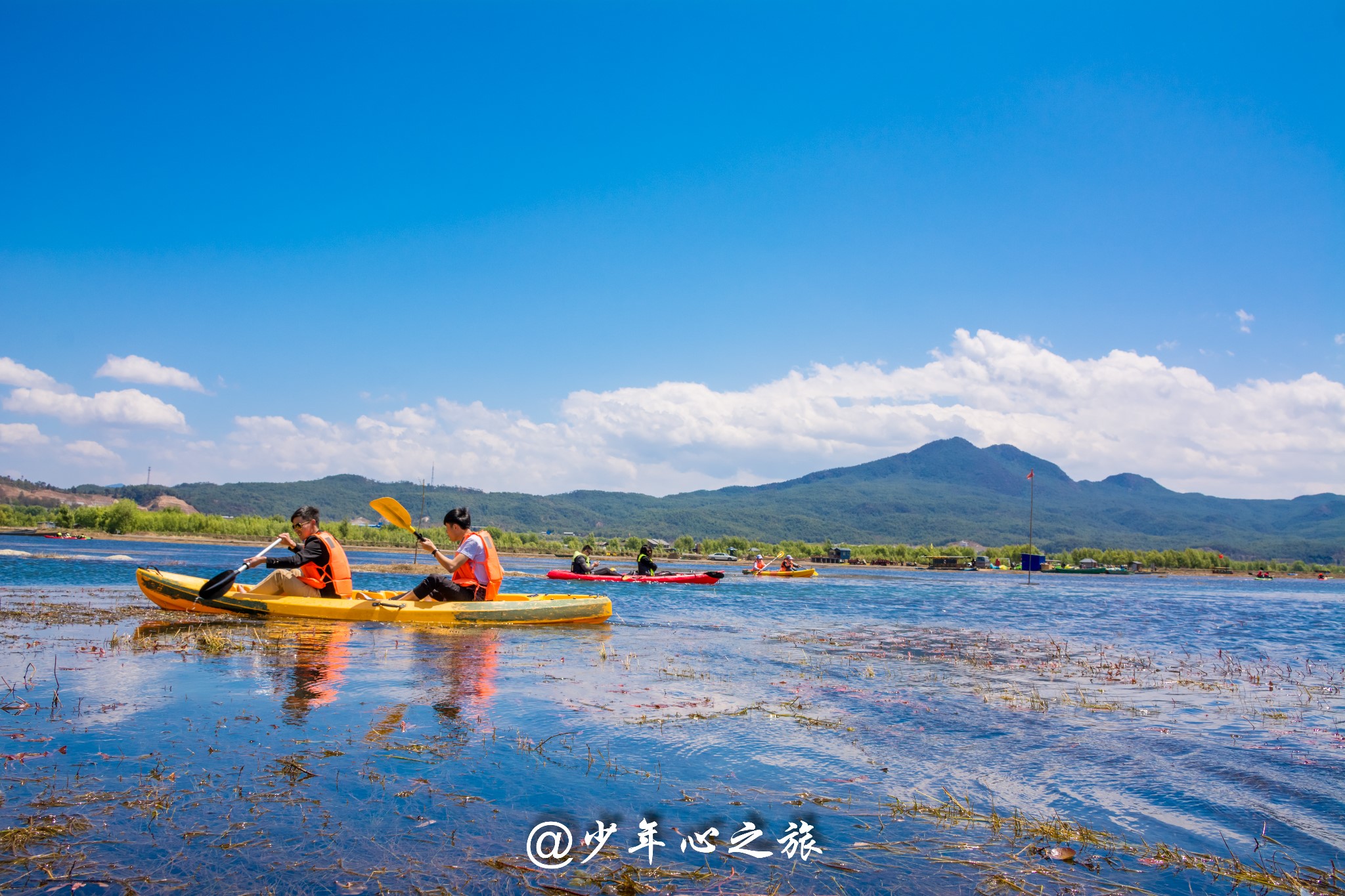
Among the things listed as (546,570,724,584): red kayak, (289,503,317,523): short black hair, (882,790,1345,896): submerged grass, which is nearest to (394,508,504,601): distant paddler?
Answer: (289,503,317,523): short black hair

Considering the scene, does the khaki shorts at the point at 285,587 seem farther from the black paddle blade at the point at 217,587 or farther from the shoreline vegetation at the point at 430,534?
the shoreline vegetation at the point at 430,534

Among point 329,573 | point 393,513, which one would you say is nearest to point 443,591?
point 329,573

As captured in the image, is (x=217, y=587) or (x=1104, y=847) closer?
(x=1104, y=847)

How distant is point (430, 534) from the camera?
112 m

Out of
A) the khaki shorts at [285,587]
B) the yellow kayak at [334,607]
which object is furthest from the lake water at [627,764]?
the khaki shorts at [285,587]

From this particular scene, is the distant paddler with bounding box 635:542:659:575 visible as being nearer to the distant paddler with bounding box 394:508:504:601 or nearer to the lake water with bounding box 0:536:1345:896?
the distant paddler with bounding box 394:508:504:601

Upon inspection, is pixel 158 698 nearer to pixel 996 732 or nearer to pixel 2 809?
pixel 2 809

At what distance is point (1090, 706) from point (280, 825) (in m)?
9.93

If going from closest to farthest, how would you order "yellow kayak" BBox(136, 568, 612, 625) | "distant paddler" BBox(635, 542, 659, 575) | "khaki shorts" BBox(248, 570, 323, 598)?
"yellow kayak" BBox(136, 568, 612, 625) < "khaki shorts" BBox(248, 570, 323, 598) < "distant paddler" BBox(635, 542, 659, 575)

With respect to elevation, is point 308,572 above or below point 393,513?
below

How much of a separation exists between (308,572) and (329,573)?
1.26ft

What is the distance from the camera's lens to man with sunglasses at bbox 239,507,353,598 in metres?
15.8

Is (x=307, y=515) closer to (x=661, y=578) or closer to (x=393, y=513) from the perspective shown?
(x=393, y=513)

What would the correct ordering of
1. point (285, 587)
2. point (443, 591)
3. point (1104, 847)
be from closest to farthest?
point (1104, 847) < point (285, 587) < point (443, 591)
